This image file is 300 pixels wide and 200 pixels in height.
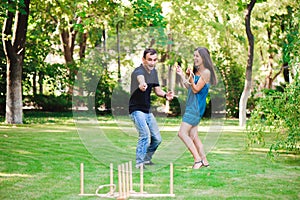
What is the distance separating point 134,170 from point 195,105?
1.14m

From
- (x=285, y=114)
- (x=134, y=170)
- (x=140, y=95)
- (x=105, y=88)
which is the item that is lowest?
(x=134, y=170)

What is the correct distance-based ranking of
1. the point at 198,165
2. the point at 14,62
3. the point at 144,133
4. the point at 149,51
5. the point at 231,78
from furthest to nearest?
1. the point at 231,78
2. the point at 14,62
3. the point at 198,165
4. the point at 144,133
5. the point at 149,51

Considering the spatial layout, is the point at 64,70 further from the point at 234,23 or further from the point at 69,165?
the point at 69,165

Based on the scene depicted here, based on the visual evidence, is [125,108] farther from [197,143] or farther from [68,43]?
[68,43]

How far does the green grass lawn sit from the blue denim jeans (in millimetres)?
237

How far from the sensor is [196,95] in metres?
6.97

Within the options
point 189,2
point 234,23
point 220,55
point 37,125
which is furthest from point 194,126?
point 234,23

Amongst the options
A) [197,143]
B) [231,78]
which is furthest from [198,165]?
[231,78]

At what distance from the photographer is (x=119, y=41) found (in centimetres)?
729

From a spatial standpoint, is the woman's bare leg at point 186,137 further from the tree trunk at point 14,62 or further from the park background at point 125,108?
the tree trunk at point 14,62

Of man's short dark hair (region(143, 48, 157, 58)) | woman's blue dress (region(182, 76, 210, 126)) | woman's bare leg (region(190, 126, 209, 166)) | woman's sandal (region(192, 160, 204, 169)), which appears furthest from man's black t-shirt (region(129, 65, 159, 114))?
woman's sandal (region(192, 160, 204, 169))

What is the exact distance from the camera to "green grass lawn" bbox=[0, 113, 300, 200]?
18.6 feet

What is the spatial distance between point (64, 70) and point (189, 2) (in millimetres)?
4362

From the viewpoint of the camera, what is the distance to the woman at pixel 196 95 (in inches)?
274
